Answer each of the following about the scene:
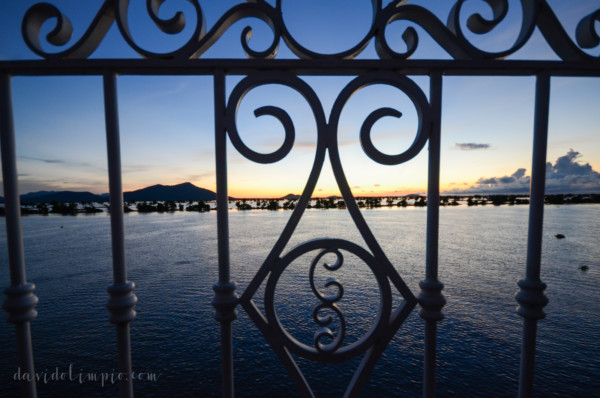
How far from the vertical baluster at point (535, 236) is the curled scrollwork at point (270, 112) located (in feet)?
3.45

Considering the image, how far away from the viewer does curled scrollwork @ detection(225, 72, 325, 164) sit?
116 cm

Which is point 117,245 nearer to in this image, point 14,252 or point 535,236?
point 14,252

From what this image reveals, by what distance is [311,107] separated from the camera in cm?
121

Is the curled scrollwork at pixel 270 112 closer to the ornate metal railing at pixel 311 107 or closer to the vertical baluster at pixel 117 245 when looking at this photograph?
the ornate metal railing at pixel 311 107

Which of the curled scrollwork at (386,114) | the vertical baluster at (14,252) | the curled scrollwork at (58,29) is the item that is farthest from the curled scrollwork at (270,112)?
the vertical baluster at (14,252)

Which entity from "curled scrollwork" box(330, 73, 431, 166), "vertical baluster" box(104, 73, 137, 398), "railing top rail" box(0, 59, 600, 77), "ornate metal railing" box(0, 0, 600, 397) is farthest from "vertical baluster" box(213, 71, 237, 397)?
"curled scrollwork" box(330, 73, 431, 166)

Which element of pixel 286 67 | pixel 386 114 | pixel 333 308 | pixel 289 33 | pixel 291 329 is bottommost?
pixel 291 329

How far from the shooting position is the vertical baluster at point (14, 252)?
1155 mm

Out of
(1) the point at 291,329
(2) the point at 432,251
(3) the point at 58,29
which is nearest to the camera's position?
(3) the point at 58,29

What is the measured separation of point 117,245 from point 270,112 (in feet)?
3.13

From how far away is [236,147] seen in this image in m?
1.14

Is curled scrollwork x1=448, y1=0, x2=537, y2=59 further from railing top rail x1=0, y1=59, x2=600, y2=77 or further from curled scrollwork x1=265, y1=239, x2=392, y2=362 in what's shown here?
curled scrollwork x1=265, y1=239, x2=392, y2=362

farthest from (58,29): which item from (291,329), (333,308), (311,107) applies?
(291,329)

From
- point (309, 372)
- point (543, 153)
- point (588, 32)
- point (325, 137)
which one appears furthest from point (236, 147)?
point (309, 372)
